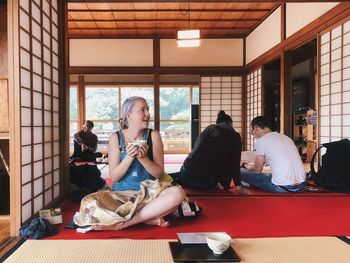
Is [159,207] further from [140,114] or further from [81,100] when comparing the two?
[81,100]

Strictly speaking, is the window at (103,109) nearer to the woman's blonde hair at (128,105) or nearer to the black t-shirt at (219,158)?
the black t-shirt at (219,158)

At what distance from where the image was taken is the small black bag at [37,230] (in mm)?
2113

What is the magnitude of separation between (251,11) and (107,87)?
A: 5.45 meters

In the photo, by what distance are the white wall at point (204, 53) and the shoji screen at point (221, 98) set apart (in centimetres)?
48

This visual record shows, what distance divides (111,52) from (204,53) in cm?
217

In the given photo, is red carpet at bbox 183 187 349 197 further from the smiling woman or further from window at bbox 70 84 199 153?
window at bbox 70 84 199 153

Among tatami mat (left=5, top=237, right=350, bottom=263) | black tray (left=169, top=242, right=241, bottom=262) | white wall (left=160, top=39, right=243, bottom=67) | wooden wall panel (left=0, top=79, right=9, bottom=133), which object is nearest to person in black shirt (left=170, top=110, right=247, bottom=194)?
tatami mat (left=5, top=237, right=350, bottom=263)

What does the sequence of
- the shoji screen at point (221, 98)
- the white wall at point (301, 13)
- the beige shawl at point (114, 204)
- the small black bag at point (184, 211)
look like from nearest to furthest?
the beige shawl at point (114, 204) < the small black bag at point (184, 211) < the white wall at point (301, 13) < the shoji screen at point (221, 98)

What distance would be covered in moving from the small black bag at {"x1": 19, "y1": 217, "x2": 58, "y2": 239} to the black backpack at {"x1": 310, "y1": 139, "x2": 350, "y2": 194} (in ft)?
9.64

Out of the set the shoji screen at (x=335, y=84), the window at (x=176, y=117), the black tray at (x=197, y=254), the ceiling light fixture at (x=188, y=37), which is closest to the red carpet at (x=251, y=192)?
the shoji screen at (x=335, y=84)

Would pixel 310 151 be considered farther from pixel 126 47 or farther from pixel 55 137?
pixel 55 137

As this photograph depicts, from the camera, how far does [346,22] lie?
3.91 meters

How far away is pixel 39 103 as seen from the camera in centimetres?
269

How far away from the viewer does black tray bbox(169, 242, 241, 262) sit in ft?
5.62
